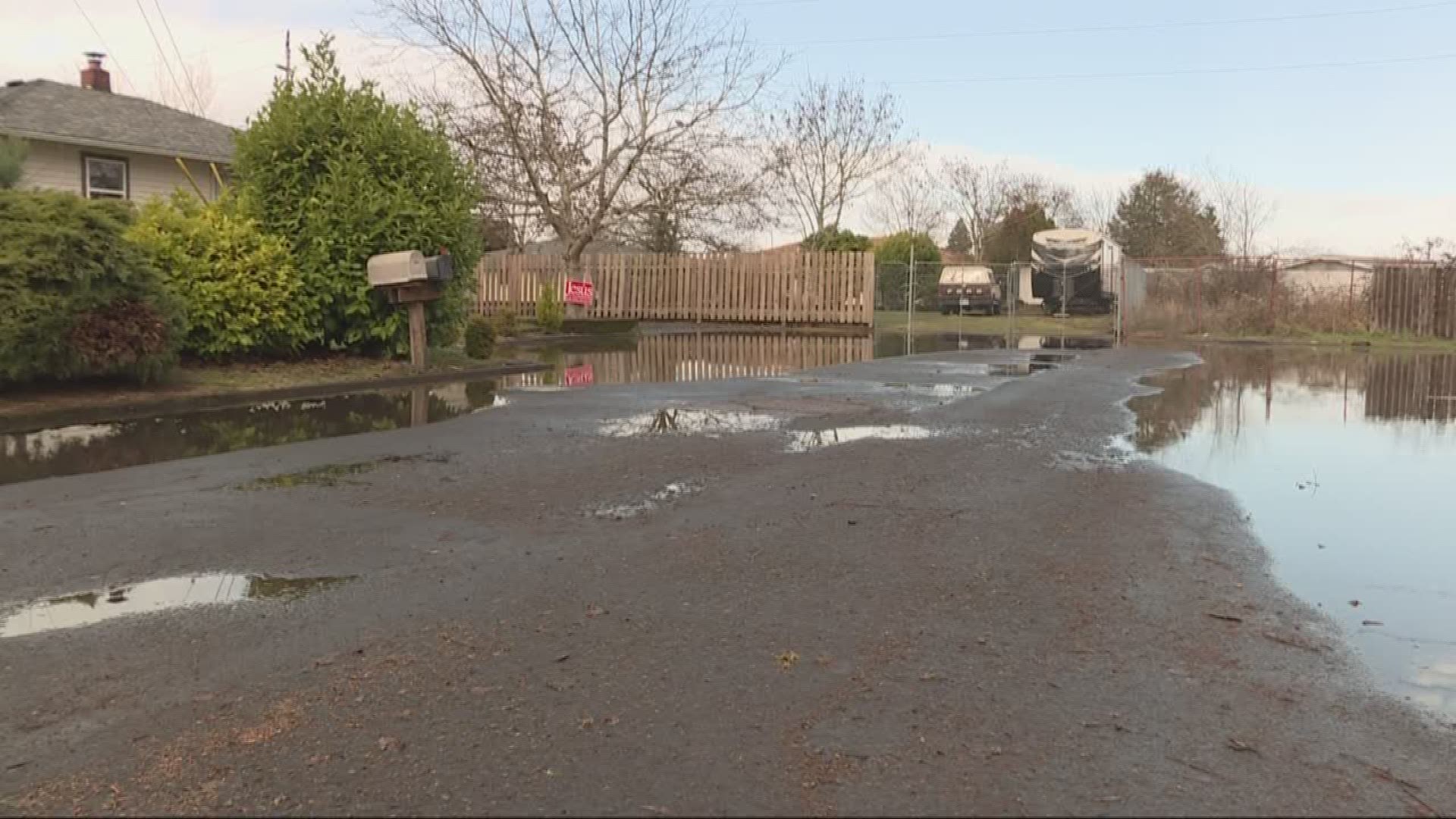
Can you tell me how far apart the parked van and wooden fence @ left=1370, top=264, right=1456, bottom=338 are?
14.4m

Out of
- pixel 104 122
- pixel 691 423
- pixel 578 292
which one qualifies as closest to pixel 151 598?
pixel 691 423

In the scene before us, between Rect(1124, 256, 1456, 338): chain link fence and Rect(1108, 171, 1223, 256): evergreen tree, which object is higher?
Rect(1108, 171, 1223, 256): evergreen tree

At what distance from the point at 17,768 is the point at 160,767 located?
467 millimetres

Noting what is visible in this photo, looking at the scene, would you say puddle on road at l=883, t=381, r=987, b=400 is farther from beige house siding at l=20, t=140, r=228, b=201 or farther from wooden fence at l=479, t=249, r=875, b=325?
beige house siding at l=20, t=140, r=228, b=201

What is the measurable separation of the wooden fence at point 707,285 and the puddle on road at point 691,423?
1978 cm

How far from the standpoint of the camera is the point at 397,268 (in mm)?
14016

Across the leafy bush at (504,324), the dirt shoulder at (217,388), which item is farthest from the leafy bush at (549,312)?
the dirt shoulder at (217,388)

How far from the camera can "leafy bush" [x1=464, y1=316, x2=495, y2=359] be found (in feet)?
57.6

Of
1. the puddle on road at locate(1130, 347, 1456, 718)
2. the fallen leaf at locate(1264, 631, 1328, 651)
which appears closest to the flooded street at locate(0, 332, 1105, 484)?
the puddle on road at locate(1130, 347, 1456, 718)

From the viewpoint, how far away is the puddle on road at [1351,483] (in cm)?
463

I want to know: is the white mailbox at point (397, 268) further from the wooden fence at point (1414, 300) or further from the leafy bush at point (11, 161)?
the wooden fence at point (1414, 300)

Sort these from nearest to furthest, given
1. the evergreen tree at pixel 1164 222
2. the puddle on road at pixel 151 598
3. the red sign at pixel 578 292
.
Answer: the puddle on road at pixel 151 598 < the red sign at pixel 578 292 < the evergreen tree at pixel 1164 222

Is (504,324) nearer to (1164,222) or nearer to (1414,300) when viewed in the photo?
(1414,300)

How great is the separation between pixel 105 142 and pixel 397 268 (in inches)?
558
